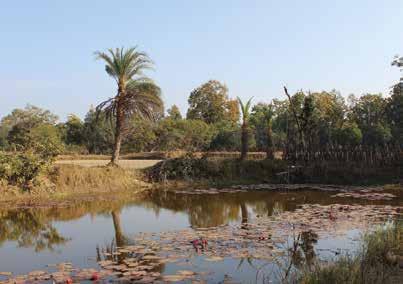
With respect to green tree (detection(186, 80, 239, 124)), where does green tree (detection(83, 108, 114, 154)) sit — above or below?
below

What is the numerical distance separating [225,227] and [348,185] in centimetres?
1169

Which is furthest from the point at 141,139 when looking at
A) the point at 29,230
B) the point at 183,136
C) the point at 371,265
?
the point at 371,265

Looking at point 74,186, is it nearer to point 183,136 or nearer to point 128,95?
point 128,95

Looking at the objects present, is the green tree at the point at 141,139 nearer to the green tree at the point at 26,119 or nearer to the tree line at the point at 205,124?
the tree line at the point at 205,124

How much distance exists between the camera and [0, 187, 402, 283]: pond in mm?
7816

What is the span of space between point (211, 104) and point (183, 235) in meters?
46.0

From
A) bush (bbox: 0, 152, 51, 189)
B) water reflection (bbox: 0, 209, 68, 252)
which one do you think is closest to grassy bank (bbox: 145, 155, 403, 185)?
bush (bbox: 0, 152, 51, 189)

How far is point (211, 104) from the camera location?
55.7 meters

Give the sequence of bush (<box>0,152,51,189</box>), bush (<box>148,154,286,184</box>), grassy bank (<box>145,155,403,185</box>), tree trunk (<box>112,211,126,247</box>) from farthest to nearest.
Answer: bush (<box>148,154,286,184</box>), grassy bank (<box>145,155,403,185</box>), bush (<box>0,152,51,189</box>), tree trunk (<box>112,211,126,247</box>)

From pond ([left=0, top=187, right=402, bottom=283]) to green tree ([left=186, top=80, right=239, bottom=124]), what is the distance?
38.6 metres

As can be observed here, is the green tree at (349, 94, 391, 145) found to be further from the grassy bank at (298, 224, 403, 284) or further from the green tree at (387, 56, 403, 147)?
the grassy bank at (298, 224, 403, 284)

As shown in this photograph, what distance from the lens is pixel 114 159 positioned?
854 inches

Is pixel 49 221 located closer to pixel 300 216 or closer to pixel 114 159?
pixel 300 216

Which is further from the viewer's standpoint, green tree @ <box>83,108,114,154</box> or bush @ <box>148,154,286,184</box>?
green tree @ <box>83,108,114,154</box>
